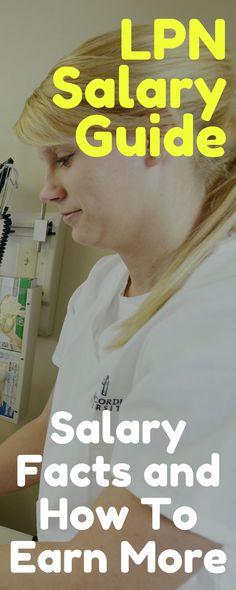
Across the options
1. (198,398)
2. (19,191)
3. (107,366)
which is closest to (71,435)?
(107,366)

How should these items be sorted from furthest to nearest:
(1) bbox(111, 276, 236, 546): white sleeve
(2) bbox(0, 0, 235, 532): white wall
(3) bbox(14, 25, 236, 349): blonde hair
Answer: (2) bbox(0, 0, 235, 532): white wall < (3) bbox(14, 25, 236, 349): blonde hair < (1) bbox(111, 276, 236, 546): white sleeve

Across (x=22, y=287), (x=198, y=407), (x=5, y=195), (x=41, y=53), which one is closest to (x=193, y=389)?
(x=198, y=407)

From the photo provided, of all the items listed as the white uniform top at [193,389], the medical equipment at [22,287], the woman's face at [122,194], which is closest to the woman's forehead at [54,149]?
the woman's face at [122,194]

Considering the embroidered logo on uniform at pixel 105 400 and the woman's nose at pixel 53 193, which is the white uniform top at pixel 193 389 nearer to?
the embroidered logo on uniform at pixel 105 400

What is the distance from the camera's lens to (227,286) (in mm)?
578

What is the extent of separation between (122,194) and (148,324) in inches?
7.7

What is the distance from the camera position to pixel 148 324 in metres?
0.66

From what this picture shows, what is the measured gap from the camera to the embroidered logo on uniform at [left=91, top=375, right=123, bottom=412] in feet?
2.34

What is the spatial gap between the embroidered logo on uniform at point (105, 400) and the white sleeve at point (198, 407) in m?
0.15

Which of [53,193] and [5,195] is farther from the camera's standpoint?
[5,195]

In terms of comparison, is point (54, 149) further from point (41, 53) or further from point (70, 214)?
point (41, 53)

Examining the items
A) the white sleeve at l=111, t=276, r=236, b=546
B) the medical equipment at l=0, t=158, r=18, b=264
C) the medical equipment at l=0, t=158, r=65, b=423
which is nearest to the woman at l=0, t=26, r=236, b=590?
the white sleeve at l=111, t=276, r=236, b=546

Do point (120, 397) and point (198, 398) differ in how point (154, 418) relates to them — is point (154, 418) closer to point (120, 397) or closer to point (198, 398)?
point (198, 398)

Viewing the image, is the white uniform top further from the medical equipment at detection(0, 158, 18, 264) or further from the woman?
the medical equipment at detection(0, 158, 18, 264)
